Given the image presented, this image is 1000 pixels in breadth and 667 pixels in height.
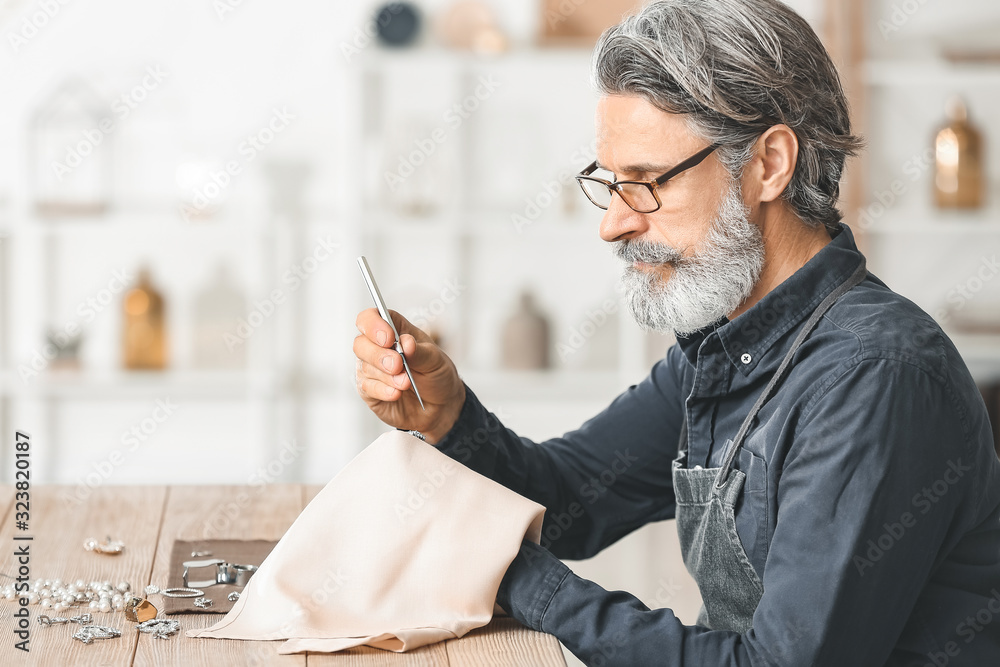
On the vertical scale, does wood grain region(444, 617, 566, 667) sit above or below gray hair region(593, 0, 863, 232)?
below

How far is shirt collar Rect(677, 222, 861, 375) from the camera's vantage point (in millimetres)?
1375

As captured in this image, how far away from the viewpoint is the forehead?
1.37 m

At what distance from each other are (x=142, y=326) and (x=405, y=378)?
9.21 feet

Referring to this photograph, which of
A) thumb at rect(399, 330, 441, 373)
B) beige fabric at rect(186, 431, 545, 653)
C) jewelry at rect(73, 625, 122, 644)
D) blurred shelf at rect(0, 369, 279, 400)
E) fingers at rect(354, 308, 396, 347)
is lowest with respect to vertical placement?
blurred shelf at rect(0, 369, 279, 400)

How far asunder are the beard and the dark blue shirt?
0.04 metres

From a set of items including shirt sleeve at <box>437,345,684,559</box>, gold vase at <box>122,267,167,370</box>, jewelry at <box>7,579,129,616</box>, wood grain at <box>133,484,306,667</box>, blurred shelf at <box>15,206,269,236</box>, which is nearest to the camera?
wood grain at <box>133,484,306,667</box>

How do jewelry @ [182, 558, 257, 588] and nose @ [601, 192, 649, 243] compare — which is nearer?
jewelry @ [182, 558, 257, 588]

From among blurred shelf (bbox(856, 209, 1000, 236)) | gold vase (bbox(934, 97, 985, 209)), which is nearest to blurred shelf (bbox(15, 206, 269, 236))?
blurred shelf (bbox(856, 209, 1000, 236))

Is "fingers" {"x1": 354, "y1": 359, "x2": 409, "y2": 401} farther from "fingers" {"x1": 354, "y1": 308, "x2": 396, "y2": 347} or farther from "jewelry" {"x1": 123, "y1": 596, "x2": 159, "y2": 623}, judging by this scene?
"jewelry" {"x1": 123, "y1": 596, "x2": 159, "y2": 623}

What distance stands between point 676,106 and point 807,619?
0.64m

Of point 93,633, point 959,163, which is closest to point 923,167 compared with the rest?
point 959,163

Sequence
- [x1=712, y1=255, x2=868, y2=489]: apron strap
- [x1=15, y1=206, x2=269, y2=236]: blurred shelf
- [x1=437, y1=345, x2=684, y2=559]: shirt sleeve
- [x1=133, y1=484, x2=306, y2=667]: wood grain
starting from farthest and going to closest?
[x1=15, y1=206, x2=269, y2=236]: blurred shelf, [x1=437, y1=345, x2=684, y2=559]: shirt sleeve, [x1=712, y1=255, x2=868, y2=489]: apron strap, [x1=133, y1=484, x2=306, y2=667]: wood grain

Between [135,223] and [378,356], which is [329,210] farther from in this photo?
[378,356]

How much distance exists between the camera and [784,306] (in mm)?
1376
